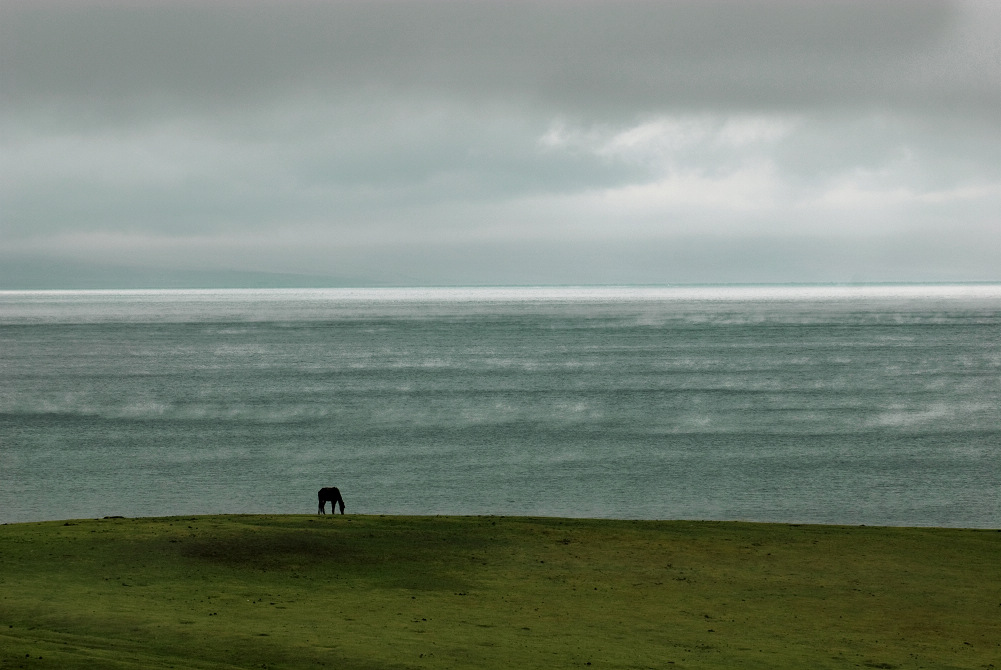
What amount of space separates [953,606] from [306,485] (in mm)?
29193

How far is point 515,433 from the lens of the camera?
5825cm

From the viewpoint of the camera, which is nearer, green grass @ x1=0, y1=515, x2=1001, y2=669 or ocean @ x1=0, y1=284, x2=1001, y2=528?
green grass @ x1=0, y1=515, x2=1001, y2=669

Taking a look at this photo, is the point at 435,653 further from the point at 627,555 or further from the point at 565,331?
the point at 565,331

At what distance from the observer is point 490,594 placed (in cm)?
2084

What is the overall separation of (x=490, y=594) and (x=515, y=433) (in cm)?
3742

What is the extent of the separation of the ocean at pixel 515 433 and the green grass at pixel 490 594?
11258 millimetres

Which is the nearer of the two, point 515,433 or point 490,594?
point 490,594

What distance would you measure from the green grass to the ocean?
443 inches

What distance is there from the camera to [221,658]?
15.5 metres

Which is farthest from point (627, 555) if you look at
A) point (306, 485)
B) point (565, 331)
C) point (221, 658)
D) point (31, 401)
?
point (565, 331)

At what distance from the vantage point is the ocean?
133 ft

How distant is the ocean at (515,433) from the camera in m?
40.6

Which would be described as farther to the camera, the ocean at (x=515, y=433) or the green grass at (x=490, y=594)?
the ocean at (x=515, y=433)

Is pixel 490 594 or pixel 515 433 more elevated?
pixel 490 594
